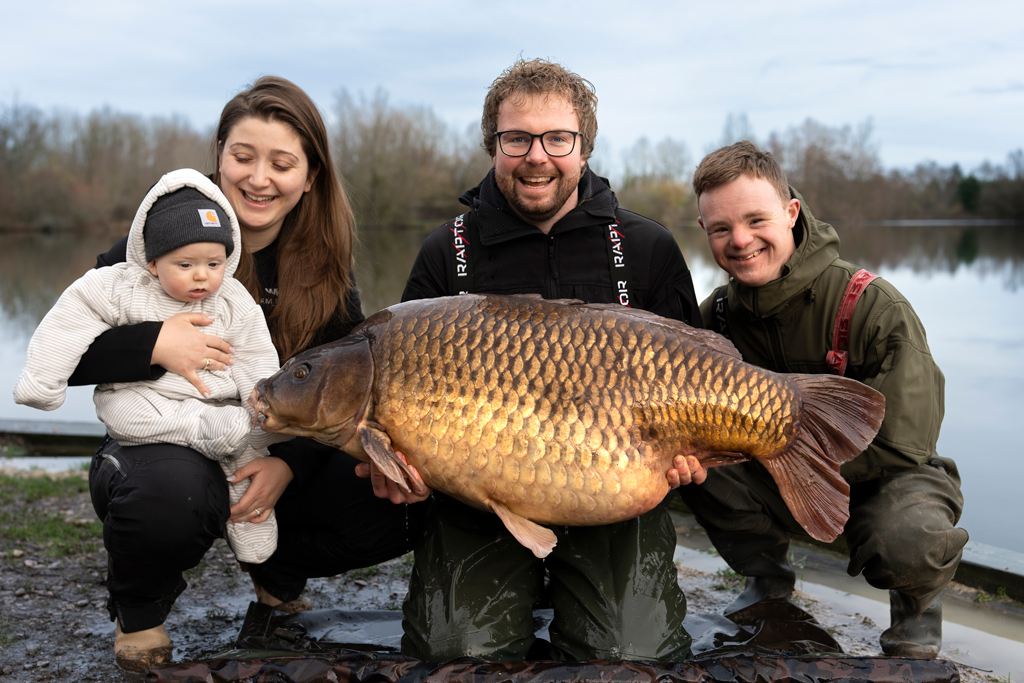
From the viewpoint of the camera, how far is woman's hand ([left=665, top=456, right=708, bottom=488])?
1717mm

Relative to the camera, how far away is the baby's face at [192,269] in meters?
1.92

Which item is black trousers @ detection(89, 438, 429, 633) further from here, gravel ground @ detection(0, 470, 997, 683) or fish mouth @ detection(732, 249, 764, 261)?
fish mouth @ detection(732, 249, 764, 261)

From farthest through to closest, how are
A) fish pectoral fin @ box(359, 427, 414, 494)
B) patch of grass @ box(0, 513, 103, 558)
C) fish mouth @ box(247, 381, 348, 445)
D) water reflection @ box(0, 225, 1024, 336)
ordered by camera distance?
1. water reflection @ box(0, 225, 1024, 336)
2. patch of grass @ box(0, 513, 103, 558)
3. fish mouth @ box(247, 381, 348, 445)
4. fish pectoral fin @ box(359, 427, 414, 494)

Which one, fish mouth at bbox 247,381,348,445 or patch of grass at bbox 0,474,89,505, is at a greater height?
fish mouth at bbox 247,381,348,445

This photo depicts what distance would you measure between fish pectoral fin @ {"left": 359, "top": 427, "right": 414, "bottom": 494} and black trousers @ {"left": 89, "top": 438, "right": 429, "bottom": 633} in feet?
1.70

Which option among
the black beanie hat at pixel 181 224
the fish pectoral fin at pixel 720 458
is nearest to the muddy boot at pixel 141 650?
the black beanie hat at pixel 181 224

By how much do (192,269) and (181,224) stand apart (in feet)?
0.38

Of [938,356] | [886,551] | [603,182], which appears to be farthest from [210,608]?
[938,356]

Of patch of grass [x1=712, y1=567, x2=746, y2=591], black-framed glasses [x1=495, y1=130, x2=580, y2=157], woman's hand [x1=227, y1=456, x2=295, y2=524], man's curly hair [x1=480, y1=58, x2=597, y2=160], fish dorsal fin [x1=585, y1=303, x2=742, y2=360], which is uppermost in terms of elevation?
man's curly hair [x1=480, y1=58, x2=597, y2=160]

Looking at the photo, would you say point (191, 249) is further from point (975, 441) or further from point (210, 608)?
point (975, 441)

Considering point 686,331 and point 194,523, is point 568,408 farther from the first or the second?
point 194,523

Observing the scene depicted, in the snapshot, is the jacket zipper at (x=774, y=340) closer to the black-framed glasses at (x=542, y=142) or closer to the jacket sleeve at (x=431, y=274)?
the black-framed glasses at (x=542, y=142)

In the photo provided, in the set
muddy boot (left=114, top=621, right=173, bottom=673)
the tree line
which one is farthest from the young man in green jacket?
the tree line

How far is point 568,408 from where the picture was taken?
1.66 m
